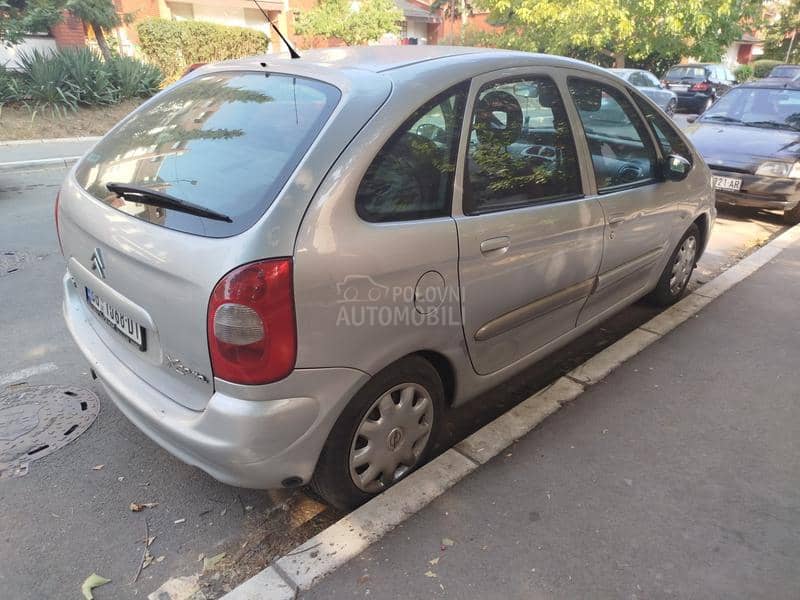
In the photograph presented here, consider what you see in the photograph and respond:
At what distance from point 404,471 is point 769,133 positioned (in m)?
6.96

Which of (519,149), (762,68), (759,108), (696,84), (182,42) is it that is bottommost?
(762,68)

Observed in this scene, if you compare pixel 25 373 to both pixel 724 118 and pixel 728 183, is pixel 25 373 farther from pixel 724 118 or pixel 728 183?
pixel 724 118

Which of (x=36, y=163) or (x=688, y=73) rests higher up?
(x=688, y=73)

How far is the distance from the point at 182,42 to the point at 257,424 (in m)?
19.6

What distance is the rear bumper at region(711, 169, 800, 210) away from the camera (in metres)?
6.41

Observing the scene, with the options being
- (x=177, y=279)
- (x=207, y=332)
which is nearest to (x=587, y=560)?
(x=207, y=332)

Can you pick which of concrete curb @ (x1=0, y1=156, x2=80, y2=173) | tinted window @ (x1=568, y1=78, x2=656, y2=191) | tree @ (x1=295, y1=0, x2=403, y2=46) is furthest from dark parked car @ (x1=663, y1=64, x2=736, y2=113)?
tinted window @ (x1=568, y1=78, x2=656, y2=191)

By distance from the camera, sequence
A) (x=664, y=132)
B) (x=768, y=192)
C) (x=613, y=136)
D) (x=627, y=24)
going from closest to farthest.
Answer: (x=613, y=136)
(x=664, y=132)
(x=768, y=192)
(x=627, y=24)

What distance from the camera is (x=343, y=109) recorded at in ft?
→ 6.73

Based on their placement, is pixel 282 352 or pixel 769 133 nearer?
pixel 282 352

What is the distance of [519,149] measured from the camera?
263cm

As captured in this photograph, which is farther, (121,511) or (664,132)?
(664,132)

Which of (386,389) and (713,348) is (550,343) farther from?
(713,348)

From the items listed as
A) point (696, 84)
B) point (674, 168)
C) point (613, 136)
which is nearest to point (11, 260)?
point (613, 136)
